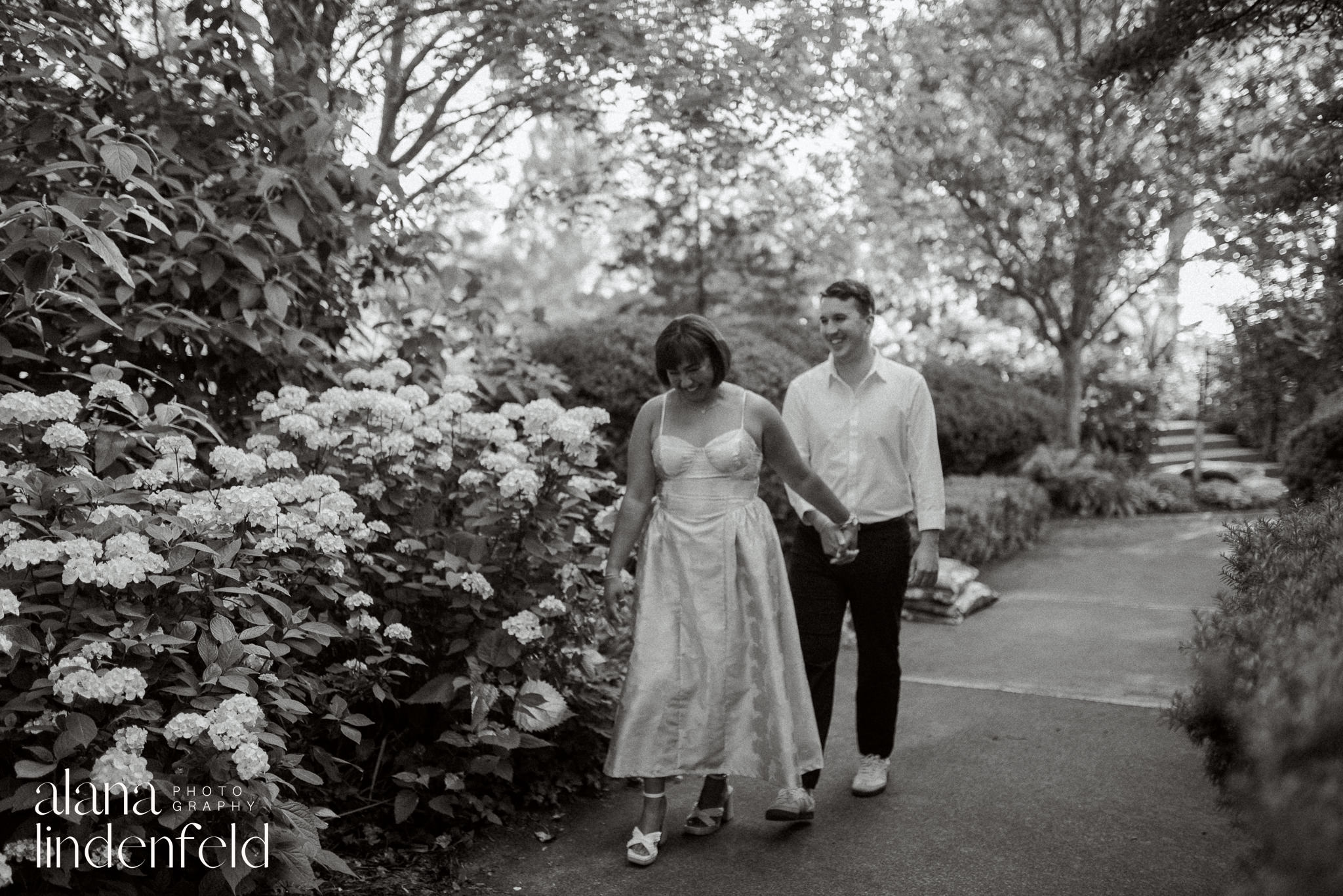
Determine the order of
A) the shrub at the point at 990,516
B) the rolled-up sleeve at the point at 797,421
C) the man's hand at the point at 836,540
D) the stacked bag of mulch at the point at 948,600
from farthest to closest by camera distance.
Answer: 1. the shrub at the point at 990,516
2. the stacked bag of mulch at the point at 948,600
3. the rolled-up sleeve at the point at 797,421
4. the man's hand at the point at 836,540

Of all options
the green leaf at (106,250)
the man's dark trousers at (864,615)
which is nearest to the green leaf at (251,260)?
the green leaf at (106,250)

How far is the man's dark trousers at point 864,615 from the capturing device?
14.0ft

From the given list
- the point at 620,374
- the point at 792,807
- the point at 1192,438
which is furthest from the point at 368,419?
the point at 1192,438

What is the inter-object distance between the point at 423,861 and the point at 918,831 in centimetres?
174

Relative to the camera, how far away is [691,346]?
3828 mm

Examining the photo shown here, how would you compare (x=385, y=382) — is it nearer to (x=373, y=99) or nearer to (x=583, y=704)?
(x=583, y=704)

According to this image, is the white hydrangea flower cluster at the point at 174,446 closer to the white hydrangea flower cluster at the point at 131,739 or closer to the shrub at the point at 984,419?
the white hydrangea flower cluster at the point at 131,739

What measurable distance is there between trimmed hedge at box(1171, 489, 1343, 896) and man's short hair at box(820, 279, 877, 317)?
67.1 inches

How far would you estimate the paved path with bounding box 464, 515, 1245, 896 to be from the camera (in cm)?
358

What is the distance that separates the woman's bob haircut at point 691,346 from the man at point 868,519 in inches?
24.3

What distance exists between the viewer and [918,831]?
396cm

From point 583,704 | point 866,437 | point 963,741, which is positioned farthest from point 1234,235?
point 583,704

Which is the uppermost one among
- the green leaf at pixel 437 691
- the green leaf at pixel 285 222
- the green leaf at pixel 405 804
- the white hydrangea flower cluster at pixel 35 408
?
the green leaf at pixel 285 222

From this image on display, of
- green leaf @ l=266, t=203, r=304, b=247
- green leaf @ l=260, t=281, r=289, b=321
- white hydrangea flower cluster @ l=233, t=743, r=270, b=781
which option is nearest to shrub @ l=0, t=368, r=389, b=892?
white hydrangea flower cluster @ l=233, t=743, r=270, b=781
